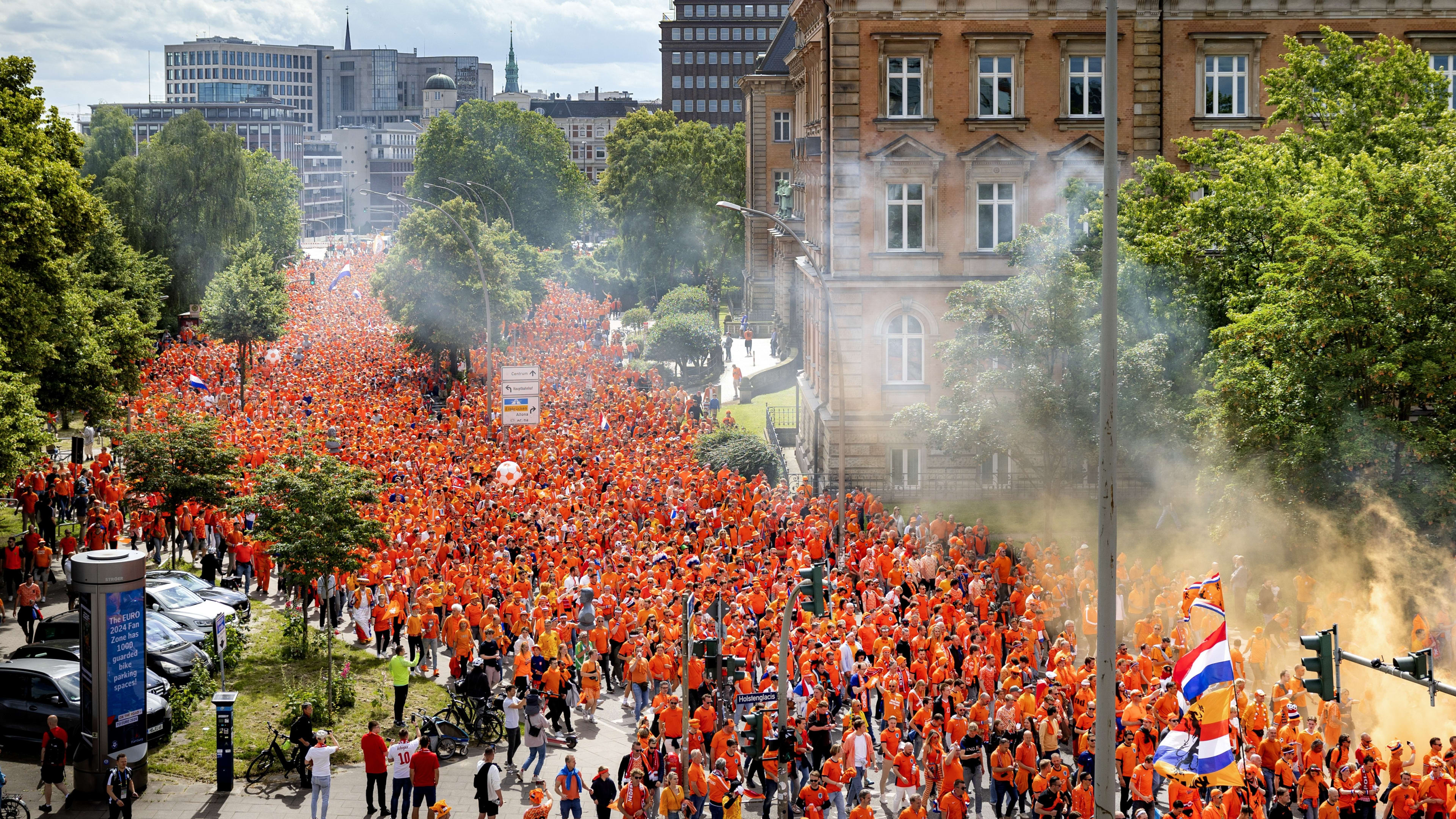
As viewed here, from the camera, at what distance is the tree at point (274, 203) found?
99.2 metres

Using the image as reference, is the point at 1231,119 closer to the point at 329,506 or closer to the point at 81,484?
the point at 329,506

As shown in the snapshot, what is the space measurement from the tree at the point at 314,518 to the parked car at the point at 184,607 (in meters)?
2.18

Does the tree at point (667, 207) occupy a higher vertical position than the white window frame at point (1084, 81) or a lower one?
higher

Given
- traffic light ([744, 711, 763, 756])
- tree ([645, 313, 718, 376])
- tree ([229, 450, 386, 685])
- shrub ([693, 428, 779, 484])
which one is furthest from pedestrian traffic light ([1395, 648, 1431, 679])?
tree ([645, 313, 718, 376])

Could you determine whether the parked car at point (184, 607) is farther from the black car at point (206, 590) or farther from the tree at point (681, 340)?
the tree at point (681, 340)

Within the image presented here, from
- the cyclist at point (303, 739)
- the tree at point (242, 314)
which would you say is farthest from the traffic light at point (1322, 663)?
the tree at point (242, 314)

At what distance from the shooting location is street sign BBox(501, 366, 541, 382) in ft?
136

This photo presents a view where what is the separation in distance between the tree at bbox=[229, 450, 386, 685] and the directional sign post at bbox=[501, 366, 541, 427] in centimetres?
1597

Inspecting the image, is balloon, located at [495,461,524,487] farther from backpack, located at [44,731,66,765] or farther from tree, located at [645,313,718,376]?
tree, located at [645,313,718,376]

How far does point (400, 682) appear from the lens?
→ 73.8ft

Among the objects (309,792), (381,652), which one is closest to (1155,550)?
(381,652)

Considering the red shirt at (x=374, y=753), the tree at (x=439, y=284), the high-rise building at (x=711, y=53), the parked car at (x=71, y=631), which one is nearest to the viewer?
the red shirt at (x=374, y=753)

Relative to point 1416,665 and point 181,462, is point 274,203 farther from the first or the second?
point 1416,665

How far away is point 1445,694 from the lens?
22.1 m
